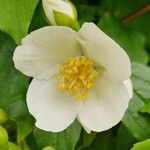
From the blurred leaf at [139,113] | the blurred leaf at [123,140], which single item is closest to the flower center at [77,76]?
the blurred leaf at [139,113]

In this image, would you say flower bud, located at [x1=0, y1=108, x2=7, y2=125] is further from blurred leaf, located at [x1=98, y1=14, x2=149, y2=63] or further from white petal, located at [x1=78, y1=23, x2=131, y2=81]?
blurred leaf, located at [x1=98, y1=14, x2=149, y2=63]

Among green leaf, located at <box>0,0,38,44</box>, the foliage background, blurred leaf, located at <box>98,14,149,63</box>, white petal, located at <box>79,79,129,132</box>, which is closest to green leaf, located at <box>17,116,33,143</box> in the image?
the foliage background

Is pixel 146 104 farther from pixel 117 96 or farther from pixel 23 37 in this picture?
pixel 23 37

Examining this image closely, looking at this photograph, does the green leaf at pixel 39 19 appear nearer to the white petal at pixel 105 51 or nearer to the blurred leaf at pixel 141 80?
the white petal at pixel 105 51

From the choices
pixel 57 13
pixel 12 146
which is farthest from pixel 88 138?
pixel 57 13

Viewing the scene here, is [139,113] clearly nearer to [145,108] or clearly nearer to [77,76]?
[145,108]

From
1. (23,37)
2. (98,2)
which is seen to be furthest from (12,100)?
(98,2)

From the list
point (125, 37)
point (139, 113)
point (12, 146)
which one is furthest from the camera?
point (125, 37)
